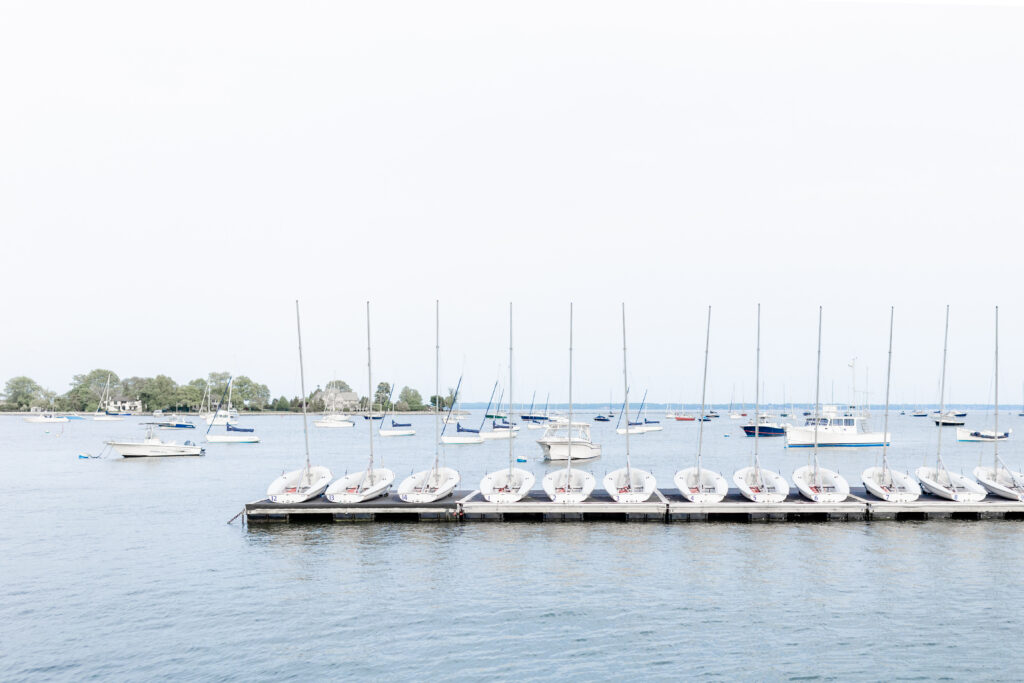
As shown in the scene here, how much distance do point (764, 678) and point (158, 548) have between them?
23.8 m

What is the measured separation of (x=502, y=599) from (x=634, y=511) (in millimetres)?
12454

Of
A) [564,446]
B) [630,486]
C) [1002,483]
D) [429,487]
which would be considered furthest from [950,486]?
[564,446]

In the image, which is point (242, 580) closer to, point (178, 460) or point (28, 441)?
point (178, 460)

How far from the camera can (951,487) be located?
116 ft

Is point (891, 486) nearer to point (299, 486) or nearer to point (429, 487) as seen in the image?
point (429, 487)

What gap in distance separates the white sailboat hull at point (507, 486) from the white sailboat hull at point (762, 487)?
9837 millimetres

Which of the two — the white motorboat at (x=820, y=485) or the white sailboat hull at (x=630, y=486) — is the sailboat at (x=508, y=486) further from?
the white motorboat at (x=820, y=485)

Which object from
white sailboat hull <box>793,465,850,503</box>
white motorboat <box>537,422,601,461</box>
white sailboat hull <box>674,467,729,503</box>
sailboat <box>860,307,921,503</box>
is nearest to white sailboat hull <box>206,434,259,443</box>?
white motorboat <box>537,422,601,461</box>

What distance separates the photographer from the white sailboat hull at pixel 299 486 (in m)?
34.3

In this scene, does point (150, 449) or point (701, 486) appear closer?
point (701, 486)

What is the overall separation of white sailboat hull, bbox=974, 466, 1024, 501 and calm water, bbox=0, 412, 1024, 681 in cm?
230

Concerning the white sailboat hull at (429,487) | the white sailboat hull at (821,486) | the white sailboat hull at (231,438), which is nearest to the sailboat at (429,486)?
the white sailboat hull at (429,487)

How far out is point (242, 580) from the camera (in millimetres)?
24766

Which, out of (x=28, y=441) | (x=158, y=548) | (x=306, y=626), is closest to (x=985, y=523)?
(x=306, y=626)
